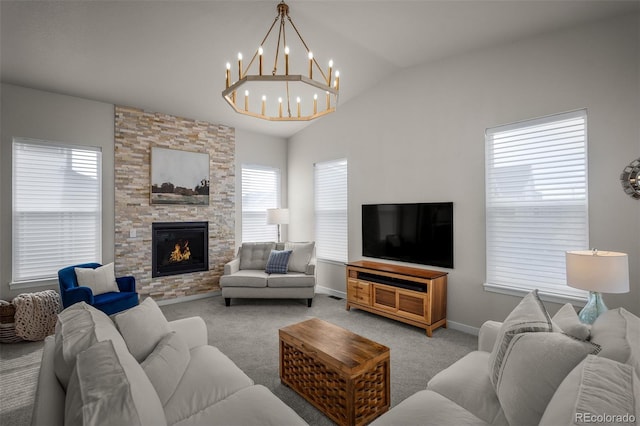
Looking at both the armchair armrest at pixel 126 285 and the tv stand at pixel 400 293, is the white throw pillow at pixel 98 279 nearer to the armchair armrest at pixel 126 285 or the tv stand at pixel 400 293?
the armchair armrest at pixel 126 285

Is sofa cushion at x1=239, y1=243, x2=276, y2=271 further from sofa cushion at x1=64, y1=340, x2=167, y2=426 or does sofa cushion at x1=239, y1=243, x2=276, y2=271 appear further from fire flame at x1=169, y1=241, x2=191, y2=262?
sofa cushion at x1=64, y1=340, x2=167, y2=426

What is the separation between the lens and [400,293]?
3771 mm

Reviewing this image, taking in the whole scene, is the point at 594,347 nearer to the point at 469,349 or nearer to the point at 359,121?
the point at 469,349

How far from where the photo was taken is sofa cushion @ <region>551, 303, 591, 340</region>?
4.66ft

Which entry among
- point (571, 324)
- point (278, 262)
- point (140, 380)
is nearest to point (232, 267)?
point (278, 262)

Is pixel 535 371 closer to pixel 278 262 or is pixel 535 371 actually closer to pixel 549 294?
pixel 549 294

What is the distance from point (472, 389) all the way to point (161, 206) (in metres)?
4.62

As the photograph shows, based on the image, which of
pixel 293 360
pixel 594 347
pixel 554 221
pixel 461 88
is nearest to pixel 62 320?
pixel 293 360

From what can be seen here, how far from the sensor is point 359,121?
484 centimetres

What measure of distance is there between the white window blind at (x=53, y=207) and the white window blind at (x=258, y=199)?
2.24 m

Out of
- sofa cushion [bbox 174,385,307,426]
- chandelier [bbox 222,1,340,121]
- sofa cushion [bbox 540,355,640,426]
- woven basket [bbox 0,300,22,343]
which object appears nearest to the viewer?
sofa cushion [bbox 540,355,640,426]

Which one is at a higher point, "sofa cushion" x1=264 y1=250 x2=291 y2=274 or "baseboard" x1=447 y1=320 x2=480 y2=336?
"sofa cushion" x1=264 y1=250 x2=291 y2=274

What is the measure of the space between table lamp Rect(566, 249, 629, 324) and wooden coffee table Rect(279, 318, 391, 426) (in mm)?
1496

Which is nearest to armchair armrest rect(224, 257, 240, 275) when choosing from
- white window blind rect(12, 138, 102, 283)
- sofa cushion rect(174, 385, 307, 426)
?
white window blind rect(12, 138, 102, 283)
